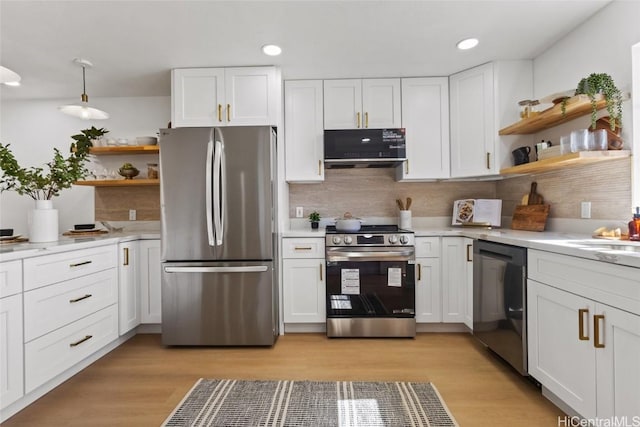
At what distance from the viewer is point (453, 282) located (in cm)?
270

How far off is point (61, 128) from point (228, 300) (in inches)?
110

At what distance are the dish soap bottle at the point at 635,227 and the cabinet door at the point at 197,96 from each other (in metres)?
2.94

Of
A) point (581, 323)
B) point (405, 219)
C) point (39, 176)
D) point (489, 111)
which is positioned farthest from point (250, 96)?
point (581, 323)

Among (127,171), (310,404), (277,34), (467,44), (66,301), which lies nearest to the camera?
(310,404)

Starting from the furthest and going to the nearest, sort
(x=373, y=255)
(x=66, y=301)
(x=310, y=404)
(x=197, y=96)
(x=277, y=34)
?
(x=197, y=96) < (x=373, y=255) < (x=277, y=34) < (x=66, y=301) < (x=310, y=404)

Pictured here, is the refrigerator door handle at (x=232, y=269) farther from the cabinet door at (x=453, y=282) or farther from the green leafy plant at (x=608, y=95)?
the green leafy plant at (x=608, y=95)

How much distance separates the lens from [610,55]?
1.90 meters

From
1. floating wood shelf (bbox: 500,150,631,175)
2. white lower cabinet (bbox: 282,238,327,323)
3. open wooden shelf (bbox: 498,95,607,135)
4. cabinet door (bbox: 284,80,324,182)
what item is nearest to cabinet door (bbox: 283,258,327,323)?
white lower cabinet (bbox: 282,238,327,323)

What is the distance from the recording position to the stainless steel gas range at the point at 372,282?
2611 millimetres

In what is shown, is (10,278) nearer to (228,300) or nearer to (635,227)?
(228,300)

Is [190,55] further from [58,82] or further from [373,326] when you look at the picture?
[373,326]

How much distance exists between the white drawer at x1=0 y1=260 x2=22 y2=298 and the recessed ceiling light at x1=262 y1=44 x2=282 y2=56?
84.0 inches

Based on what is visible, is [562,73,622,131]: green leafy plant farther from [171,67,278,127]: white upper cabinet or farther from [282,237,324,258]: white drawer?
[171,67,278,127]: white upper cabinet

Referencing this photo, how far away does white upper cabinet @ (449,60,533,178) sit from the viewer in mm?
2662
